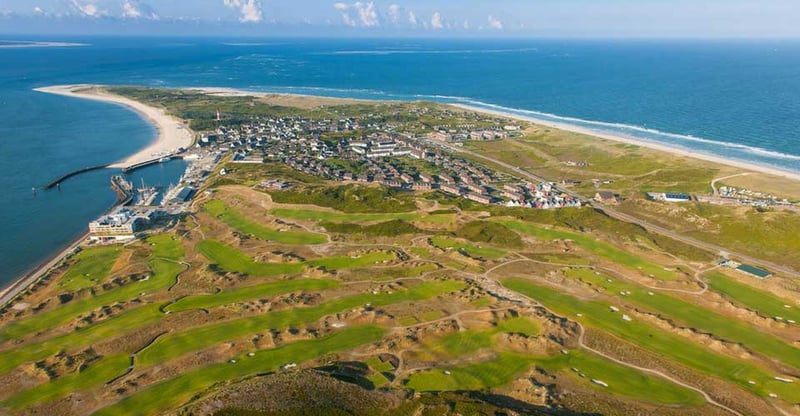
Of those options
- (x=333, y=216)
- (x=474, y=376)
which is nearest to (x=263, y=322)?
(x=474, y=376)

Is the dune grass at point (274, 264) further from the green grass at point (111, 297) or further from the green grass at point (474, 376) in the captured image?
the green grass at point (474, 376)

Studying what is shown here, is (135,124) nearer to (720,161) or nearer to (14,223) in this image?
(14,223)

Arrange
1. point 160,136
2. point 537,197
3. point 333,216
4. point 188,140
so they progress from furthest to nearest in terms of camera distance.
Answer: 1. point 160,136
2. point 188,140
3. point 537,197
4. point 333,216

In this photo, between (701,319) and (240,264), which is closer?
(701,319)

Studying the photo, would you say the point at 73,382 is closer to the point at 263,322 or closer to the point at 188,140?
the point at 263,322

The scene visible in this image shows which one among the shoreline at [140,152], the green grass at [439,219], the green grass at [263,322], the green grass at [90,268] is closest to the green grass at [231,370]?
the green grass at [263,322]

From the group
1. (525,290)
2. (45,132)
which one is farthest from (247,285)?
(45,132)
